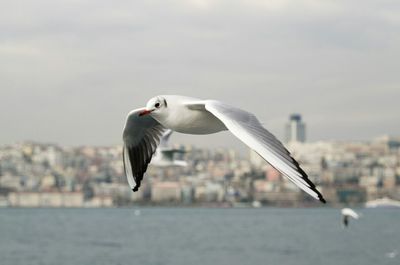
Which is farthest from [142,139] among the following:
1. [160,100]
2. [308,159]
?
[308,159]

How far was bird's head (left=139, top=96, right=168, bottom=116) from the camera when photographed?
3732mm

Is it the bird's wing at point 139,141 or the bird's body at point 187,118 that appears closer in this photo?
the bird's body at point 187,118

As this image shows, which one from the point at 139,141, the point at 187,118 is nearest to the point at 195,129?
the point at 187,118

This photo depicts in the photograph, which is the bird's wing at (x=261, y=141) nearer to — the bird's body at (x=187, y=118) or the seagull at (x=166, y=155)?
the bird's body at (x=187, y=118)

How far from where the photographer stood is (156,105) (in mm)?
3762

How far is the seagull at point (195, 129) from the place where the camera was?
3047mm

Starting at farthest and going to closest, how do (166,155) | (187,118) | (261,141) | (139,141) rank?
1. (166,155)
2. (139,141)
3. (187,118)
4. (261,141)

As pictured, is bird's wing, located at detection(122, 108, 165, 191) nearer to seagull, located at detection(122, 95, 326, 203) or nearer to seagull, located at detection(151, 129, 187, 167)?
seagull, located at detection(122, 95, 326, 203)

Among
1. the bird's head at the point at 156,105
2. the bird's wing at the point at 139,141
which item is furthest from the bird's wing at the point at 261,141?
the bird's wing at the point at 139,141

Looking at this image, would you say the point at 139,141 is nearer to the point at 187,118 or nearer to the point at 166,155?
the point at 187,118

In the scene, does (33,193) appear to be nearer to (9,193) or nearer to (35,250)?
(9,193)

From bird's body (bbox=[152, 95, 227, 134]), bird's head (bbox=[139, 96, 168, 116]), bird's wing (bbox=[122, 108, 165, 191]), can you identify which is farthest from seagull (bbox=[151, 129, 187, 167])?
bird's head (bbox=[139, 96, 168, 116])

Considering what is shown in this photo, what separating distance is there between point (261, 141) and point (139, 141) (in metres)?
1.41

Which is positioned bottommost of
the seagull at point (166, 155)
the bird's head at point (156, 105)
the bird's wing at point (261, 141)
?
the bird's wing at point (261, 141)
